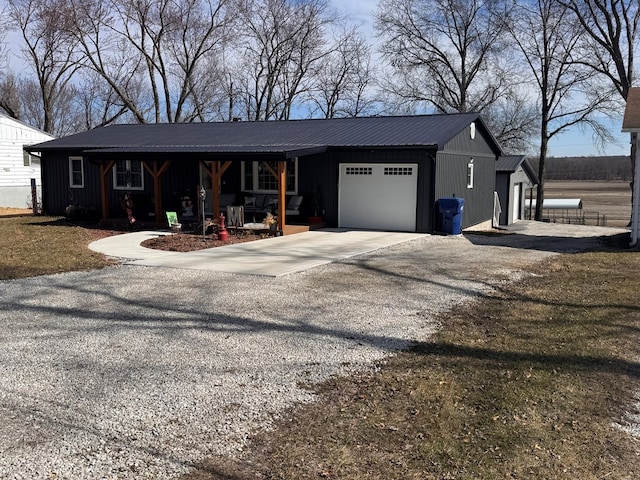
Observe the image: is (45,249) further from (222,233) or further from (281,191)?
(281,191)

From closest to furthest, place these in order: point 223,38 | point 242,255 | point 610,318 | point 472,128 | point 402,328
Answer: point 402,328
point 610,318
point 242,255
point 472,128
point 223,38

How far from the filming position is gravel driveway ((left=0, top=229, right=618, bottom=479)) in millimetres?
3678

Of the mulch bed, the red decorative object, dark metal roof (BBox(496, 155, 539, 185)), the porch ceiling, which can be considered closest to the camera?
the mulch bed

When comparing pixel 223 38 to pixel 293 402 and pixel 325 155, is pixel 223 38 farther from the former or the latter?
pixel 293 402

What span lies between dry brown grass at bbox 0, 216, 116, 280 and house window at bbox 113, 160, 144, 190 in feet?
9.26

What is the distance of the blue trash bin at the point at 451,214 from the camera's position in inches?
649

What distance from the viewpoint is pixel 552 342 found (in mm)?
5883

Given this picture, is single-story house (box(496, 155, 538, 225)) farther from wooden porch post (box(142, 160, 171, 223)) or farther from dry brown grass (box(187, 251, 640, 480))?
dry brown grass (box(187, 251, 640, 480))

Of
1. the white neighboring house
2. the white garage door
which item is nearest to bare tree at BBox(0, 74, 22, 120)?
the white neighboring house

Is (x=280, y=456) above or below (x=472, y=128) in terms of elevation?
below

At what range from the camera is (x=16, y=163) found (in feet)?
86.2

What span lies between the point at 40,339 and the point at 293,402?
2974 millimetres

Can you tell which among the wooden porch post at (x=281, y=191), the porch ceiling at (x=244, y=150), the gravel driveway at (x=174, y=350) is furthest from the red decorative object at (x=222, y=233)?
the gravel driveway at (x=174, y=350)

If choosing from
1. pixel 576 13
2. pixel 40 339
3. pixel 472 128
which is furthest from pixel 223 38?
pixel 40 339
